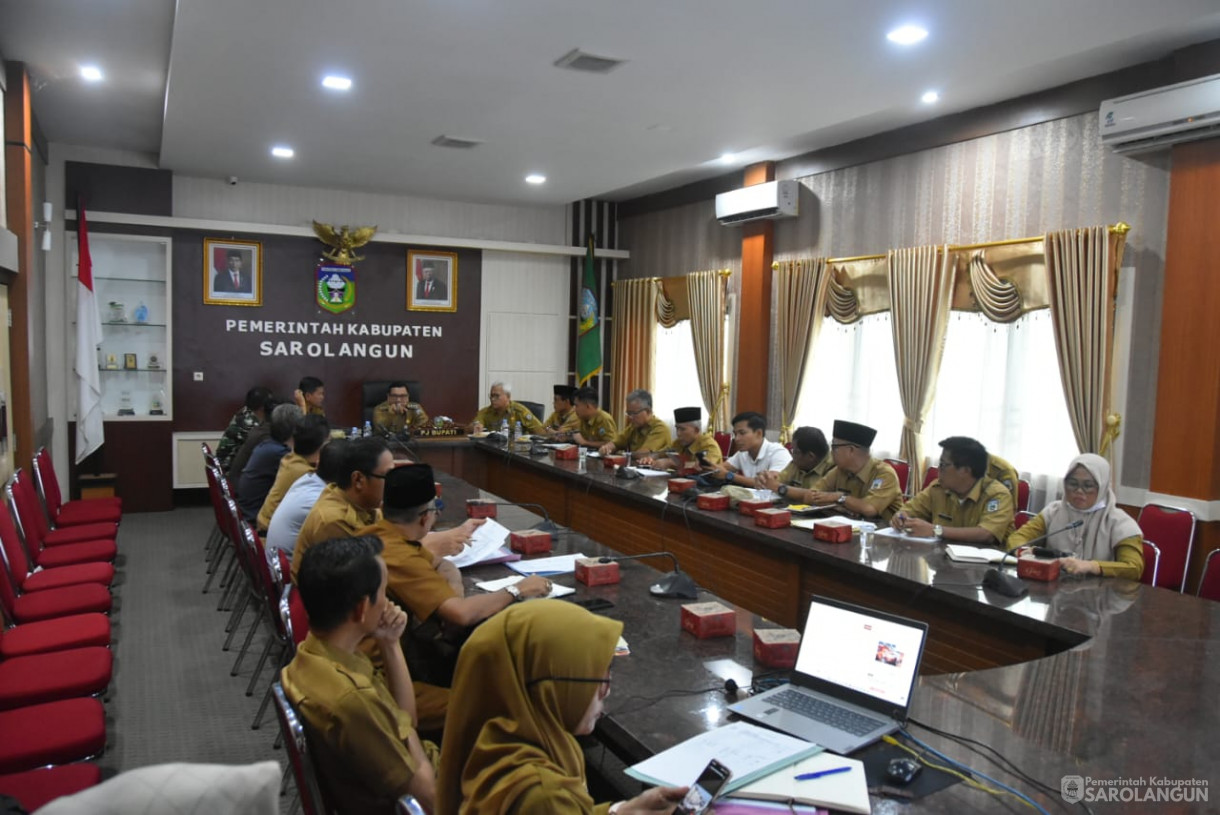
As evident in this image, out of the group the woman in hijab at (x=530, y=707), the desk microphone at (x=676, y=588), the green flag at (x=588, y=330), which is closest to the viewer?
the woman in hijab at (x=530, y=707)

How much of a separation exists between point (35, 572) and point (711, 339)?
215 inches

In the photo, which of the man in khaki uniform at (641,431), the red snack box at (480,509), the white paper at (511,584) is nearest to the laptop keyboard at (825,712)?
the white paper at (511,584)

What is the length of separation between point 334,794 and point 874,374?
5340 mm

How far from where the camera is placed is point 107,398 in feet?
24.2

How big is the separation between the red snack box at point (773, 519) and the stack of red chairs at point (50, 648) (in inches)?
99.3

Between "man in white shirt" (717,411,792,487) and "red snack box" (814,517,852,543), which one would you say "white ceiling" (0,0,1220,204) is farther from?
"red snack box" (814,517,852,543)

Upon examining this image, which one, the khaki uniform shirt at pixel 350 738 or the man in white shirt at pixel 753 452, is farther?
the man in white shirt at pixel 753 452

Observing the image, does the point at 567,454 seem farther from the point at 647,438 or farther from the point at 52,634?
the point at 52,634

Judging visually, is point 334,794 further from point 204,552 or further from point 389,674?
point 204,552

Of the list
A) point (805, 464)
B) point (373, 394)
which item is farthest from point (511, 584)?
point (373, 394)

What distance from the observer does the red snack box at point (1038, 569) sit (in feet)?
9.31

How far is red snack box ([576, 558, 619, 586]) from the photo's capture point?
2.70m

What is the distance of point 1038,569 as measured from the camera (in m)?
2.85

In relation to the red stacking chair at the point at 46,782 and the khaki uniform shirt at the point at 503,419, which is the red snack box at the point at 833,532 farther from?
the khaki uniform shirt at the point at 503,419
